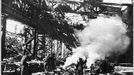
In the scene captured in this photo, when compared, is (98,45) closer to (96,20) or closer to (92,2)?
(96,20)

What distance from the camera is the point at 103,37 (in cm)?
1753

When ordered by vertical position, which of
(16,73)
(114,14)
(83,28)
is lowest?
(16,73)

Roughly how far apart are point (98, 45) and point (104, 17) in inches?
118

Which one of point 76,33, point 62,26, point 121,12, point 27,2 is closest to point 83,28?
point 76,33

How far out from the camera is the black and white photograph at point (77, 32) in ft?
36.1

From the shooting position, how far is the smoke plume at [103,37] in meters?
16.4

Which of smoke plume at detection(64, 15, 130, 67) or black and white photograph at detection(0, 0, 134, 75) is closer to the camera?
black and white photograph at detection(0, 0, 134, 75)

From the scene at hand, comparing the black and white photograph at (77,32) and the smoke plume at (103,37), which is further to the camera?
the smoke plume at (103,37)

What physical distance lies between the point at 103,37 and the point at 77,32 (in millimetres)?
2344

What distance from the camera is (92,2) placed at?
13.4m

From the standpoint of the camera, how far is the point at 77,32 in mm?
17141

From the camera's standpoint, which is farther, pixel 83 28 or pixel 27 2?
pixel 83 28

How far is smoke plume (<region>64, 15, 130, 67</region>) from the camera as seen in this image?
16.4 m

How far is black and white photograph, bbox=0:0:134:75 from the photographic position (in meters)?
11.0
